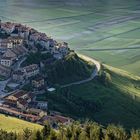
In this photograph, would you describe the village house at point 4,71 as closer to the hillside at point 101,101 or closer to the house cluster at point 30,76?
the house cluster at point 30,76

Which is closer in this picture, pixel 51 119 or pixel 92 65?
pixel 51 119

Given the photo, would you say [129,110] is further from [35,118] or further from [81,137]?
[81,137]

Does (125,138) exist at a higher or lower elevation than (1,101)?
higher

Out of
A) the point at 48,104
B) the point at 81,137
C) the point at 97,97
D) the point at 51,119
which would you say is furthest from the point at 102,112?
the point at 81,137

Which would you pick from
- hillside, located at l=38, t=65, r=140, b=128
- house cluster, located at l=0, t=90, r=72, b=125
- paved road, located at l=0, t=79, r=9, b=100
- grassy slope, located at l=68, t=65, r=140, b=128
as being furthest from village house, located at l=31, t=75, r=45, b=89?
grassy slope, located at l=68, t=65, r=140, b=128

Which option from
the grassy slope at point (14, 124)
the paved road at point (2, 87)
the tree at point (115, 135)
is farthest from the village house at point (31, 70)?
the tree at point (115, 135)
